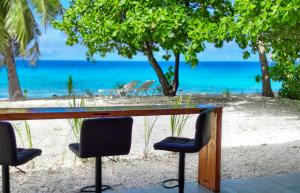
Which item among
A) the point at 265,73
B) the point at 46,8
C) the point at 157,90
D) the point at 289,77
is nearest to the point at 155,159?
the point at 289,77

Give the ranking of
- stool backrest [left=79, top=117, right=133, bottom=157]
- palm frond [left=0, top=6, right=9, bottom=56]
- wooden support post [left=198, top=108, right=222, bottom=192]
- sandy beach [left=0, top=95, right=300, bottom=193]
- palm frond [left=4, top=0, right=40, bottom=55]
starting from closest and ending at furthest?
stool backrest [left=79, top=117, right=133, bottom=157] < wooden support post [left=198, top=108, right=222, bottom=192] < sandy beach [left=0, top=95, right=300, bottom=193] < palm frond [left=4, top=0, right=40, bottom=55] < palm frond [left=0, top=6, right=9, bottom=56]

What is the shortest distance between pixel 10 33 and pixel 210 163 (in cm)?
1076

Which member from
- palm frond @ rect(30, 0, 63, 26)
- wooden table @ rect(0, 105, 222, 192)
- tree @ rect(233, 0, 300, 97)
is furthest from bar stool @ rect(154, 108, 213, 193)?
palm frond @ rect(30, 0, 63, 26)

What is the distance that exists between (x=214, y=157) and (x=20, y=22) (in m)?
10.5

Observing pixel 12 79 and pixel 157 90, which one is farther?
pixel 12 79

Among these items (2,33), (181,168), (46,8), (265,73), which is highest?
(46,8)

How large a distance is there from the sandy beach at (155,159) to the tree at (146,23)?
1954 mm

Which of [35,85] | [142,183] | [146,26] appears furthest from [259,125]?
[35,85]

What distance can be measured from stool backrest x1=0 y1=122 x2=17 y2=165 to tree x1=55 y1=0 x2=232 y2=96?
720 centimetres

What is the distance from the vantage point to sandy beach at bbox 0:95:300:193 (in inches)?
192

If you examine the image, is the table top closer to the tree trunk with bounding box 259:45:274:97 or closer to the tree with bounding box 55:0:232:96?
the tree with bounding box 55:0:232:96

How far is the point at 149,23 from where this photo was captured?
10.6 metres

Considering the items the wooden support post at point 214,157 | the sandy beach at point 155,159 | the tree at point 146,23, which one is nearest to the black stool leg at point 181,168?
the wooden support post at point 214,157

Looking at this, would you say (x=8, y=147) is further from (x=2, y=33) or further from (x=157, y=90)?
(x=157, y=90)
